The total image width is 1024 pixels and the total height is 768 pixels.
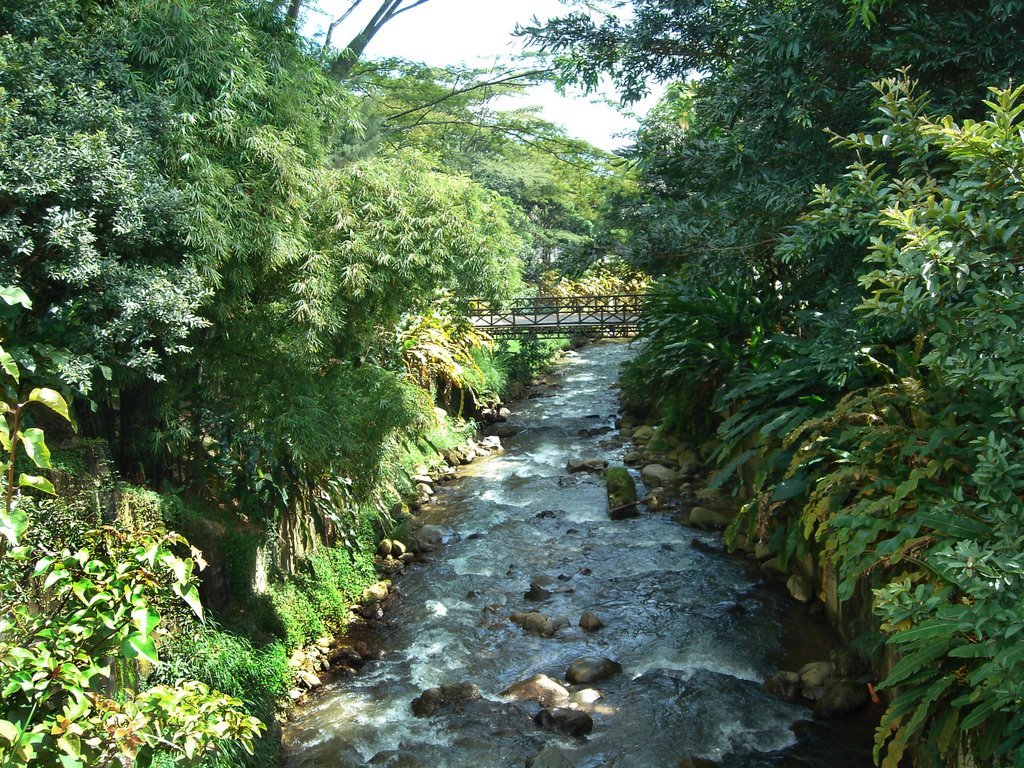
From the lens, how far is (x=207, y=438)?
638 centimetres

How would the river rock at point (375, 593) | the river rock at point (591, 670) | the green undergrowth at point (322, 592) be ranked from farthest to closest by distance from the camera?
the river rock at point (375, 593), the green undergrowth at point (322, 592), the river rock at point (591, 670)

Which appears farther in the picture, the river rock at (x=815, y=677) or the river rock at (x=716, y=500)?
the river rock at (x=716, y=500)

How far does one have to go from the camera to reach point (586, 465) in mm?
11977

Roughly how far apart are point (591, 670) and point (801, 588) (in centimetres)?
224

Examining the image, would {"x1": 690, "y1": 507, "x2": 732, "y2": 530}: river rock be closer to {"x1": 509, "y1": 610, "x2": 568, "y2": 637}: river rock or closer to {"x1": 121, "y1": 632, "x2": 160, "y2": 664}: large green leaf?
{"x1": 509, "y1": 610, "x2": 568, "y2": 637}: river rock

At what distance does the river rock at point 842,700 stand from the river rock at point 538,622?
2276mm

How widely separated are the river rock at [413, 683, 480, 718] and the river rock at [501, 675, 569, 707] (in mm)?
267

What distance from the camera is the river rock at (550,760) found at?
5055 millimetres

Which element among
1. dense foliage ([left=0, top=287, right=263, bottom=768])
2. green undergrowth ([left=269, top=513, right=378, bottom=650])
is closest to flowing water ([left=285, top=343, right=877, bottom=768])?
green undergrowth ([left=269, top=513, right=378, bottom=650])

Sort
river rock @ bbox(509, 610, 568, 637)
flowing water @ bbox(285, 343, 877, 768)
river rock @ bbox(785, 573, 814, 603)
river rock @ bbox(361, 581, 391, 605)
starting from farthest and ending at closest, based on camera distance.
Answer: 1. river rock @ bbox(361, 581, 391, 605)
2. river rock @ bbox(785, 573, 814, 603)
3. river rock @ bbox(509, 610, 568, 637)
4. flowing water @ bbox(285, 343, 877, 768)

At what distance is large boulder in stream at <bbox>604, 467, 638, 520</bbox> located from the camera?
390 inches

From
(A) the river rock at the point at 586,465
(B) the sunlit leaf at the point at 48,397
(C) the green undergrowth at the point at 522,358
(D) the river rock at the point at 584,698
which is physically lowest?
(D) the river rock at the point at 584,698

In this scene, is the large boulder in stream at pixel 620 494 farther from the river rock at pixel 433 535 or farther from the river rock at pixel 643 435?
the river rock at pixel 643 435

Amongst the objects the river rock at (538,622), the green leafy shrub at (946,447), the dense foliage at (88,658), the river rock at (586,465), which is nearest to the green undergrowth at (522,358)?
the river rock at (586,465)
